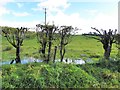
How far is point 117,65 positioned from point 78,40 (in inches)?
1204

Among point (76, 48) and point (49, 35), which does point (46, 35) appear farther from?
point (76, 48)

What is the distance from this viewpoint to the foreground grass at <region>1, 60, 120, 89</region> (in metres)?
13.0

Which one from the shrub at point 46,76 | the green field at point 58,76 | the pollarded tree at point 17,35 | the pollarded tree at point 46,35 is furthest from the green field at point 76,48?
the shrub at point 46,76

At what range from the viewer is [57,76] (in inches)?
546

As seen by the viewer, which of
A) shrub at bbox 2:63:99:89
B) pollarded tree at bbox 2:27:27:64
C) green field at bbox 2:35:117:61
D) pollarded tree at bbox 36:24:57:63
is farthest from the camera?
green field at bbox 2:35:117:61

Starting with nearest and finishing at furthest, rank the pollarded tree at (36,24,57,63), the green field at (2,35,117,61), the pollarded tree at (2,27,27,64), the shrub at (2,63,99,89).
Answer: the shrub at (2,63,99,89) → the pollarded tree at (2,27,27,64) → the pollarded tree at (36,24,57,63) → the green field at (2,35,117,61)

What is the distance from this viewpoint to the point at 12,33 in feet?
63.9

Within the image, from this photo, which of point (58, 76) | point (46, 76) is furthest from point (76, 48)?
point (46, 76)

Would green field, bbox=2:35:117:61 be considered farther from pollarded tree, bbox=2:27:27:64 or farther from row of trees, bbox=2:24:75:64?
pollarded tree, bbox=2:27:27:64

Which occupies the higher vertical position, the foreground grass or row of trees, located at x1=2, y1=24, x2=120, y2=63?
row of trees, located at x1=2, y1=24, x2=120, y2=63

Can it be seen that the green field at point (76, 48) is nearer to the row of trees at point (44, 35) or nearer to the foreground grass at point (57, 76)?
the row of trees at point (44, 35)

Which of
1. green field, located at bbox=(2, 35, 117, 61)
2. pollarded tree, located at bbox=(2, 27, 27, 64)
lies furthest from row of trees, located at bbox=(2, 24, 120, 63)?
green field, located at bbox=(2, 35, 117, 61)

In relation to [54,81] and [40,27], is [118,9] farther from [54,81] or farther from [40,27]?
[54,81]

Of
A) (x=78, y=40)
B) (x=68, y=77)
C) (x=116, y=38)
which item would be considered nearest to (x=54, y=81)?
(x=68, y=77)
